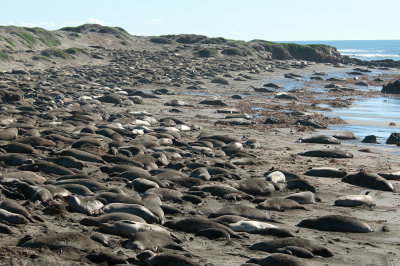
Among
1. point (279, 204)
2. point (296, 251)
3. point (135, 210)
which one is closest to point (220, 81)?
point (279, 204)

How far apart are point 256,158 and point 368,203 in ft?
11.5

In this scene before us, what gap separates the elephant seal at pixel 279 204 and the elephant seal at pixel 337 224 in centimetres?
78

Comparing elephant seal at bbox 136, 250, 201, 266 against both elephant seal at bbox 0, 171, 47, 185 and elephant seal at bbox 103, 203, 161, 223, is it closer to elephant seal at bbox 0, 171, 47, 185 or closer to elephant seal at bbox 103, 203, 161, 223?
elephant seal at bbox 103, 203, 161, 223

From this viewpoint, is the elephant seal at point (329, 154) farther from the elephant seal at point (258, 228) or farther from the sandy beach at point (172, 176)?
the elephant seal at point (258, 228)

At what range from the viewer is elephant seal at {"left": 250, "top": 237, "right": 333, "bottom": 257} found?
5777 millimetres

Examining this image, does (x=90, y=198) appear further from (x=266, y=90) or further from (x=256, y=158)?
(x=266, y=90)

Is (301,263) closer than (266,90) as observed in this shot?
Yes

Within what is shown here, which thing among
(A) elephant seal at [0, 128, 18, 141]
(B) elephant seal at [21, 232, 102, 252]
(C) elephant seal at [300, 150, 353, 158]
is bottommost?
(C) elephant seal at [300, 150, 353, 158]

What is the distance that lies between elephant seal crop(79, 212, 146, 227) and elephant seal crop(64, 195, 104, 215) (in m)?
0.34

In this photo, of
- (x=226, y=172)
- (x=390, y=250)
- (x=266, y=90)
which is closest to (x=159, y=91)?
(x=266, y=90)

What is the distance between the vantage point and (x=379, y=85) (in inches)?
1458

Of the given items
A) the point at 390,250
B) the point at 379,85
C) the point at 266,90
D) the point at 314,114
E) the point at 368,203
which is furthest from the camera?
the point at 379,85

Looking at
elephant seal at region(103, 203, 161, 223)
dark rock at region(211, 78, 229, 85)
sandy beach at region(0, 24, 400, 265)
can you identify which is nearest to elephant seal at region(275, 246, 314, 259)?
sandy beach at region(0, 24, 400, 265)

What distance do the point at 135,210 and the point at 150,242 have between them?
Result: 928 millimetres
